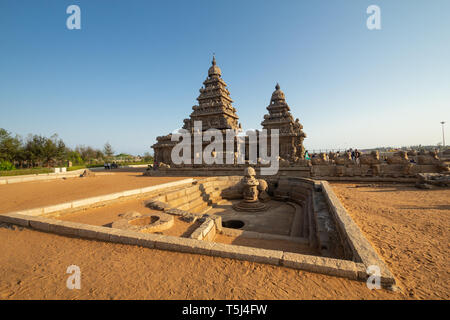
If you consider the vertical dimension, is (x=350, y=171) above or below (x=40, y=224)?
above

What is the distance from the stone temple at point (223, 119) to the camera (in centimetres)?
2288

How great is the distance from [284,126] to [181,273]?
24745mm

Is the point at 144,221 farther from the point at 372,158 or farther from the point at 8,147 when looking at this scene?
the point at 8,147

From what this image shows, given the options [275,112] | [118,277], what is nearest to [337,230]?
[118,277]

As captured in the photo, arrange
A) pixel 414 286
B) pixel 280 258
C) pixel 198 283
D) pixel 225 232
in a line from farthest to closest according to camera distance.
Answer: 1. pixel 225 232
2. pixel 280 258
3. pixel 198 283
4. pixel 414 286

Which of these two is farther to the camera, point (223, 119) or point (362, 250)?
point (223, 119)

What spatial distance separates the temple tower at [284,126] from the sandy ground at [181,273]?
728 inches

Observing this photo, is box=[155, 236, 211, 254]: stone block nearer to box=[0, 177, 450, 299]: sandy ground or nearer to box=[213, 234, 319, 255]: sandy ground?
box=[0, 177, 450, 299]: sandy ground

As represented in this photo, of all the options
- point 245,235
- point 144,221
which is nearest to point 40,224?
point 144,221

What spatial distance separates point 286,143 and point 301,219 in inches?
666

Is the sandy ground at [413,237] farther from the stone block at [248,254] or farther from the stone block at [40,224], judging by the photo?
the stone block at [40,224]

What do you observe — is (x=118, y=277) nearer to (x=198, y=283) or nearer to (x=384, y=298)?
(x=198, y=283)

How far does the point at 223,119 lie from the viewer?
25.4 m

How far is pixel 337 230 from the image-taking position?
13.6 feet
